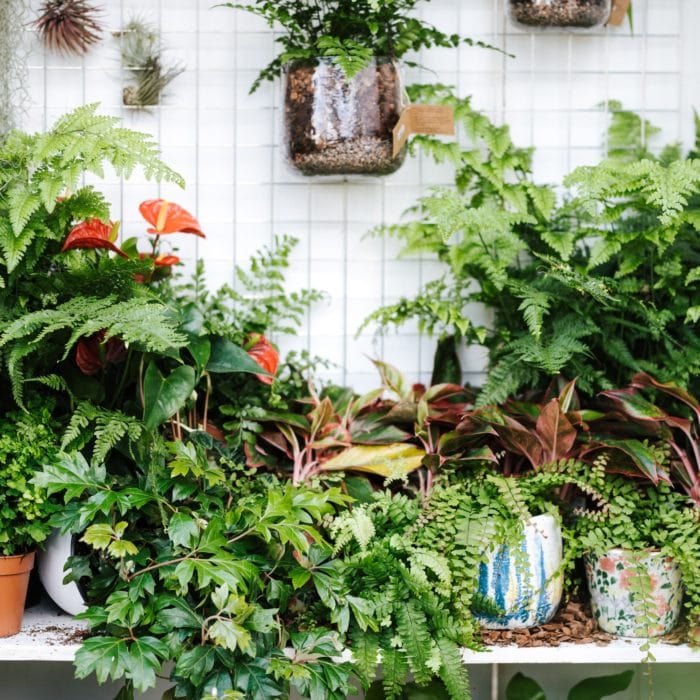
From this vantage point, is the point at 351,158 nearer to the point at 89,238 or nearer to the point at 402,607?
the point at 89,238

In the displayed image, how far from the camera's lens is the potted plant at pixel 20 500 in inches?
65.4

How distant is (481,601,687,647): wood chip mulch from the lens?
1790 mm

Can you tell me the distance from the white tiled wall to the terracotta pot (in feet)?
3.28

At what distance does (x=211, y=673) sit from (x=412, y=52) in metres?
1.78

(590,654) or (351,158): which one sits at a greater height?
(351,158)

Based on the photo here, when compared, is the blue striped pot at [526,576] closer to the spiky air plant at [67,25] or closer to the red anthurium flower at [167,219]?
the red anthurium flower at [167,219]

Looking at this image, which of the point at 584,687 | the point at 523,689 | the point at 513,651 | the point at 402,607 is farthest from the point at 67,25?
the point at 584,687

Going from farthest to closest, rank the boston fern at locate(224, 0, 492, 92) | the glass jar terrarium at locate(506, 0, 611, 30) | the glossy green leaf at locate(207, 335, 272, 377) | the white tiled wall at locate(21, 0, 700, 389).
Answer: the white tiled wall at locate(21, 0, 700, 389) < the glass jar terrarium at locate(506, 0, 611, 30) < the boston fern at locate(224, 0, 492, 92) < the glossy green leaf at locate(207, 335, 272, 377)

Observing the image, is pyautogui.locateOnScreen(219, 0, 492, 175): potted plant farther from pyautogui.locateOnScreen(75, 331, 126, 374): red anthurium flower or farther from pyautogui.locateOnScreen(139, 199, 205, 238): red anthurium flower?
pyautogui.locateOnScreen(75, 331, 126, 374): red anthurium flower

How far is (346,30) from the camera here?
2.10 metres

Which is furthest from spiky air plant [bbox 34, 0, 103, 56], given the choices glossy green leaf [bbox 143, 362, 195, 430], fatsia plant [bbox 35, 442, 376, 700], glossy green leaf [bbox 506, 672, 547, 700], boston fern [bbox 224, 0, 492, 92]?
glossy green leaf [bbox 506, 672, 547, 700]

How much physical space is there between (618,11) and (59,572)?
2.11 meters

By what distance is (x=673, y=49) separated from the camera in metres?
2.41

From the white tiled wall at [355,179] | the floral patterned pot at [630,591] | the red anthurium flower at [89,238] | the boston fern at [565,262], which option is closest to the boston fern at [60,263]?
the red anthurium flower at [89,238]
